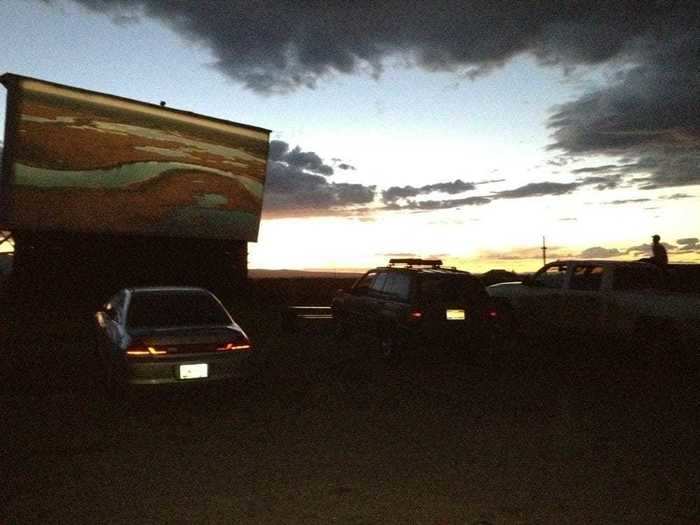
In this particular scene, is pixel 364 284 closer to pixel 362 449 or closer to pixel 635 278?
pixel 635 278

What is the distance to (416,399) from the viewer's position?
25.9 feet

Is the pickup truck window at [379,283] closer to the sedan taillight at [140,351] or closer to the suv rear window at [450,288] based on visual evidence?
the suv rear window at [450,288]

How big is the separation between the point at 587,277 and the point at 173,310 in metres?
7.96

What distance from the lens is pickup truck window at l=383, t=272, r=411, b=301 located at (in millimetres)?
10383

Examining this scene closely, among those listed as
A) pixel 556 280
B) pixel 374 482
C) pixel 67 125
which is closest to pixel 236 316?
pixel 67 125

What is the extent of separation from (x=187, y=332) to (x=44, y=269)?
16.2 meters

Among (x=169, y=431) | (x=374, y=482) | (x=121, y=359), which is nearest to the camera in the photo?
(x=374, y=482)

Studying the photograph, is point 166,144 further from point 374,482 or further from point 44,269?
point 374,482

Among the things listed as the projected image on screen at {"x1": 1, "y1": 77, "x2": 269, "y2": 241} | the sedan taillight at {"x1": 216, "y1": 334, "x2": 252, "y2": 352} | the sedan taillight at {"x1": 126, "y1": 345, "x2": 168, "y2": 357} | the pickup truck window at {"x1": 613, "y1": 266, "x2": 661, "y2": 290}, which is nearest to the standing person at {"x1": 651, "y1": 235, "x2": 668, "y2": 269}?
the pickup truck window at {"x1": 613, "y1": 266, "x2": 661, "y2": 290}

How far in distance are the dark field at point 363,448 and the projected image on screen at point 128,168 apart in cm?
1104

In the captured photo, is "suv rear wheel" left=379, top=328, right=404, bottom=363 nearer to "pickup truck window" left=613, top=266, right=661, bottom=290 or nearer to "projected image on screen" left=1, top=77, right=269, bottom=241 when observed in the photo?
"pickup truck window" left=613, top=266, right=661, bottom=290

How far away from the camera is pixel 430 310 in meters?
10.1

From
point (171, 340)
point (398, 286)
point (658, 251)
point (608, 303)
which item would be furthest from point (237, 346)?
point (658, 251)

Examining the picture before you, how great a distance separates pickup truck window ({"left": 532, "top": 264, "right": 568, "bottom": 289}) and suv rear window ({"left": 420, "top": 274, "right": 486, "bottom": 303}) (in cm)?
230
